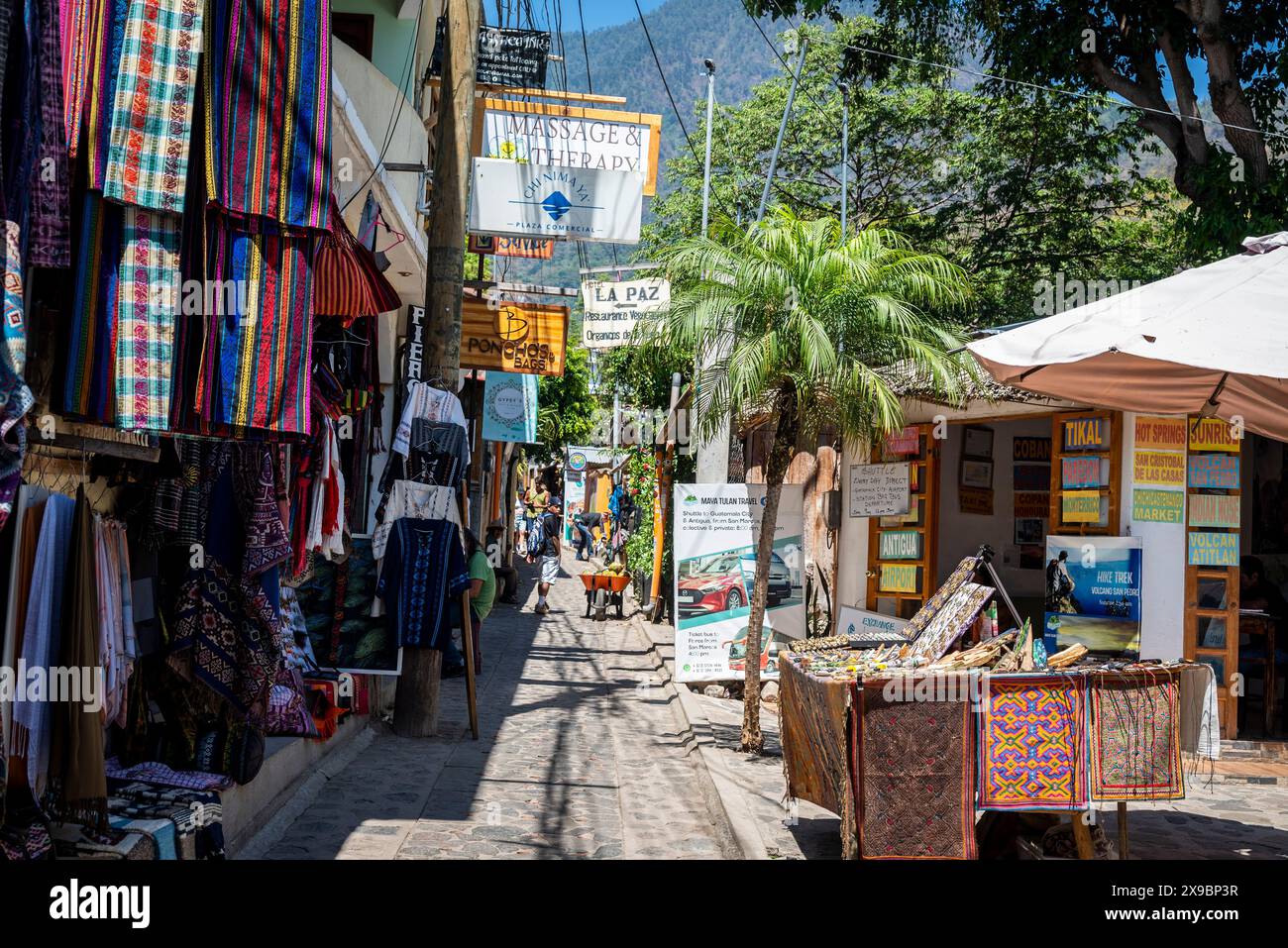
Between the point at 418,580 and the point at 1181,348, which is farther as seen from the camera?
the point at 418,580

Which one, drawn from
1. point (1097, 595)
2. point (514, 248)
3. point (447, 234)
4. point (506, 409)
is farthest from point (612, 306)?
point (1097, 595)

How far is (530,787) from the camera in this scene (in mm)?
7918

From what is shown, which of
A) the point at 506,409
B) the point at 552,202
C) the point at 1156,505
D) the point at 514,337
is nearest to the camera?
the point at 1156,505

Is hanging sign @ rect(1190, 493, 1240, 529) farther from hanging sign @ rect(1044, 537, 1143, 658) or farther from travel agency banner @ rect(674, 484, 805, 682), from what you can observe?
travel agency banner @ rect(674, 484, 805, 682)

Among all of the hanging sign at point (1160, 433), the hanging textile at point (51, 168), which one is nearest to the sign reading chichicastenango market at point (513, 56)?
the hanging sign at point (1160, 433)

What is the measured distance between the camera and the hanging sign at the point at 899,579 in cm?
1130

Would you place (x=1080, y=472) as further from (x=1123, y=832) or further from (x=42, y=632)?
(x=42, y=632)

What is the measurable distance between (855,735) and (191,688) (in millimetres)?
3401

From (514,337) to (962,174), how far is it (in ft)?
38.0

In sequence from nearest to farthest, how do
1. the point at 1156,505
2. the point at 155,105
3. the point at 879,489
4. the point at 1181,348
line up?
1. the point at 155,105
2. the point at 1181,348
3. the point at 1156,505
4. the point at 879,489

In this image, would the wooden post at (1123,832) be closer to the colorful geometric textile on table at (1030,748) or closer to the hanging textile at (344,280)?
the colorful geometric textile on table at (1030,748)

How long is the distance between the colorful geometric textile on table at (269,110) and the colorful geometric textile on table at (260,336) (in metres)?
0.15
